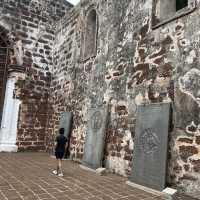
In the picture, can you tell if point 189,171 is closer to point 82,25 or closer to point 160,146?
point 160,146

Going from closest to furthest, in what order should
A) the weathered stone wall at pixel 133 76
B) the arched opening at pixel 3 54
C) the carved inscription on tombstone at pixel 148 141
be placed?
the weathered stone wall at pixel 133 76
the carved inscription on tombstone at pixel 148 141
the arched opening at pixel 3 54

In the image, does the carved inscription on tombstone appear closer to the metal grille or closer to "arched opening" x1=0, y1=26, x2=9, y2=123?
the metal grille

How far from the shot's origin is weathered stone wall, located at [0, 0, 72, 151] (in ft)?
31.5

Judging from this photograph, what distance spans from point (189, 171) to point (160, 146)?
618 millimetres

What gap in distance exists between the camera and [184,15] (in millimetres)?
5055

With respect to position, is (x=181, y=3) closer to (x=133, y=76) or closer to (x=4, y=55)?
(x=133, y=76)

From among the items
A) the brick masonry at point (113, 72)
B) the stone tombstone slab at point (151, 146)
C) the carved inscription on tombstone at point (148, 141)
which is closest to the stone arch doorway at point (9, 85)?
the brick masonry at point (113, 72)

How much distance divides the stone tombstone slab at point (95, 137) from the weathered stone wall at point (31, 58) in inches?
131

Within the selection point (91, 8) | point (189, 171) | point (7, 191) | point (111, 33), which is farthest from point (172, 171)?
point (91, 8)

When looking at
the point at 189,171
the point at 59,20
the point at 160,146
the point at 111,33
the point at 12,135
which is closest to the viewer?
the point at 189,171

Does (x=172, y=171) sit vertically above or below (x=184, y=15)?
below

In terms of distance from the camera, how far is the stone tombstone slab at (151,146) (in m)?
4.69

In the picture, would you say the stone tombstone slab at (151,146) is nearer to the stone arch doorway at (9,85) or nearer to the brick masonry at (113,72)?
the brick masonry at (113,72)

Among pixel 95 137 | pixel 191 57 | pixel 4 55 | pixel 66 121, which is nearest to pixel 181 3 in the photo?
pixel 191 57
